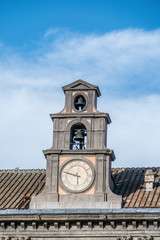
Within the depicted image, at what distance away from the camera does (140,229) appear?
58906mm

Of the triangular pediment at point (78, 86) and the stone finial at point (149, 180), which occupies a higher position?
the triangular pediment at point (78, 86)

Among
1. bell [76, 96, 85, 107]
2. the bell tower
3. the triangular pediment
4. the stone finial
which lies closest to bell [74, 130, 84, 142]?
the bell tower

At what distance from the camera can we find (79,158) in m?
62.2

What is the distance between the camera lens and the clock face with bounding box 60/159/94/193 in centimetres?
6159

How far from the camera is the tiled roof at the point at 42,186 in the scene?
6134 cm

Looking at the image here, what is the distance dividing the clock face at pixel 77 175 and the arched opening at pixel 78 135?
179 cm

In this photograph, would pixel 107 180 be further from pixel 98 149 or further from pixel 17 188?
pixel 17 188

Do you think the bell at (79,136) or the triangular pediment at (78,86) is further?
the triangular pediment at (78,86)

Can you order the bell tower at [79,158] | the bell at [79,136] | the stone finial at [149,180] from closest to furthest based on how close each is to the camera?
the bell tower at [79,158], the stone finial at [149,180], the bell at [79,136]

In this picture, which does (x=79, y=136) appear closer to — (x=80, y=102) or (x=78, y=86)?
(x=80, y=102)

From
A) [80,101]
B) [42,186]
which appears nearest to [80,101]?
[80,101]

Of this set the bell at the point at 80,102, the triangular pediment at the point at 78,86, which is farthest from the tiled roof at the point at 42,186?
the triangular pediment at the point at 78,86

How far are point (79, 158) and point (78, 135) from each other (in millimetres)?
2130

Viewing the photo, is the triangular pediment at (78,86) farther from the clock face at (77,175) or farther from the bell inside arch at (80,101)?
the clock face at (77,175)
